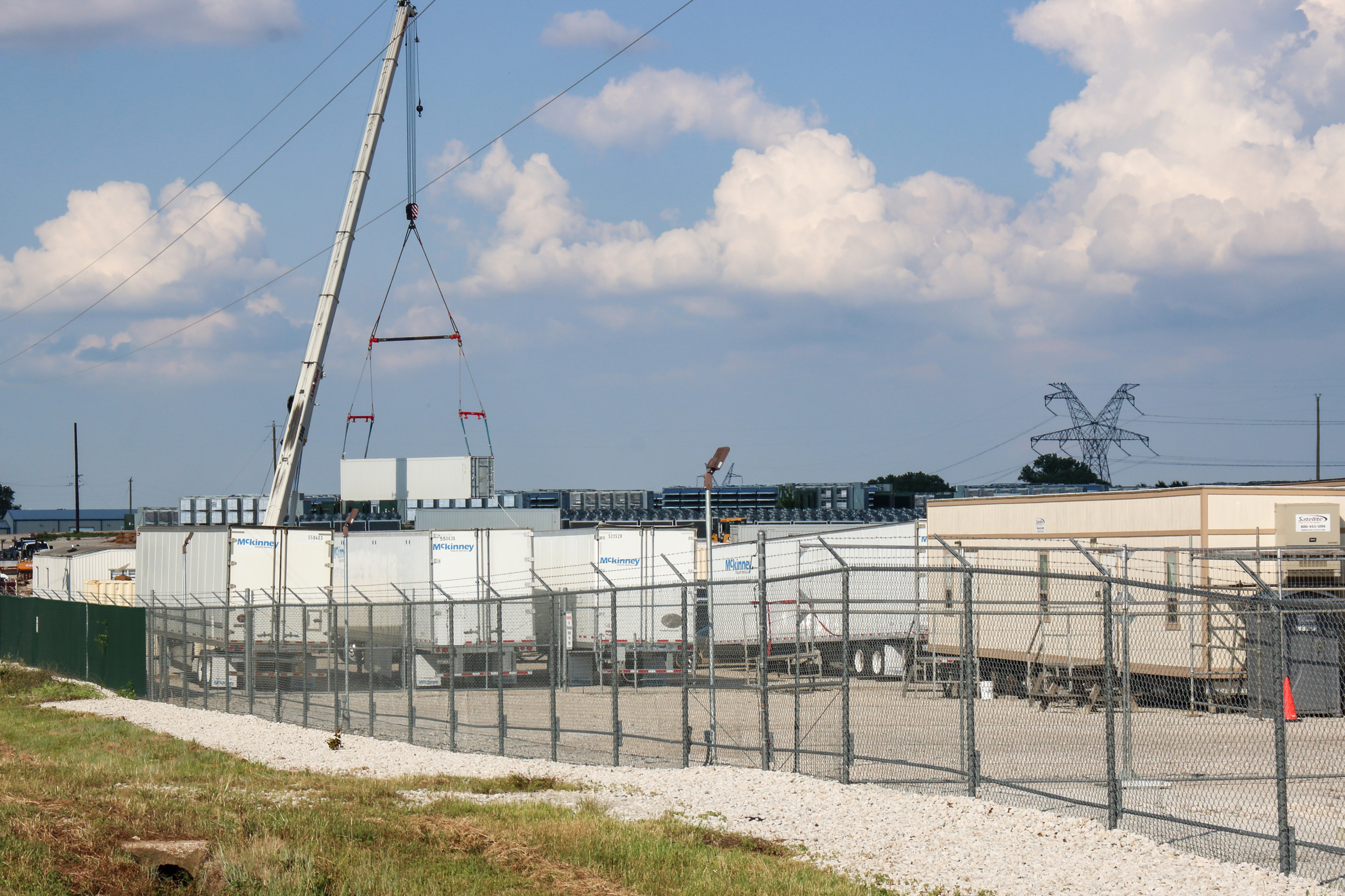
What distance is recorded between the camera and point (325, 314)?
36.8m

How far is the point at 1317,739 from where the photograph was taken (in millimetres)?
15328

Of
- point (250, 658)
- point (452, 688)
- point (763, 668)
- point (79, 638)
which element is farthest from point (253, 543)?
point (763, 668)

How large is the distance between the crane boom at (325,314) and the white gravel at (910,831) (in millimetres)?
19472

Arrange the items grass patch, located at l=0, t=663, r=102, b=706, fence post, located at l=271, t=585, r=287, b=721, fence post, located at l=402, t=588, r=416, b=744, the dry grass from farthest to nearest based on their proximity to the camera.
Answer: grass patch, located at l=0, t=663, r=102, b=706
fence post, located at l=271, t=585, r=287, b=721
fence post, located at l=402, t=588, r=416, b=744
the dry grass

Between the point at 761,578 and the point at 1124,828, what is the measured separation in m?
4.49

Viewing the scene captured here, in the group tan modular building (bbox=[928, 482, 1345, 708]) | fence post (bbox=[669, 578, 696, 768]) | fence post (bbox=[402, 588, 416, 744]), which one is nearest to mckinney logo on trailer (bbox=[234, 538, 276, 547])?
fence post (bbox=[402, 588, 416, 744])

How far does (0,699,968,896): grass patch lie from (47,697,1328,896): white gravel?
0.54 meters

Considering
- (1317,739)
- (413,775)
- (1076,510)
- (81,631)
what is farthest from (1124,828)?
(81,631)

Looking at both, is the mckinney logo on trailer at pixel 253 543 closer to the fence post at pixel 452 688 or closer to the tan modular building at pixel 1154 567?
the fence post at pixel 452 688

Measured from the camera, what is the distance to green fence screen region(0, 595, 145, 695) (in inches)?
1089

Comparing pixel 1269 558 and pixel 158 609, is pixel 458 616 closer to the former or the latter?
pixel 158 609

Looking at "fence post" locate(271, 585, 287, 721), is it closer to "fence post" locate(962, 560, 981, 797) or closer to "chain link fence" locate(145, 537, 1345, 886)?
"chain link fence" locate(145, 537, 1345, 886)

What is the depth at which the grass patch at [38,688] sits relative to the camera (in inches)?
1054

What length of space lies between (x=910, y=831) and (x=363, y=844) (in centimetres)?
455
